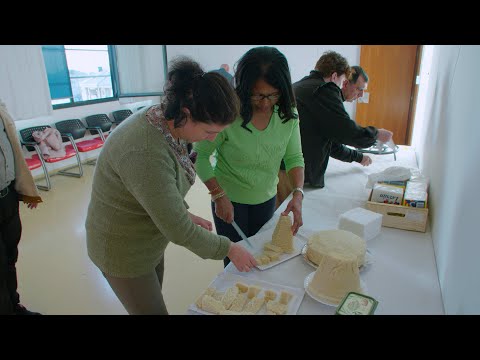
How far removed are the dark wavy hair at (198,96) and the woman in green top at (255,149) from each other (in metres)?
0.35

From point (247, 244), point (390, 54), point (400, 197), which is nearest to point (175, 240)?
point (247, 244)

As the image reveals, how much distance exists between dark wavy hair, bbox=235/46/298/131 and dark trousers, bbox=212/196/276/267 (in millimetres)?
395

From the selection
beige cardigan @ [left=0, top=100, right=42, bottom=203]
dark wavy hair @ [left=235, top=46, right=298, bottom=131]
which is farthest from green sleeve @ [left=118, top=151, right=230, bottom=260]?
beige cardigan @ [left=0, top=100, right=42, bottom=203]

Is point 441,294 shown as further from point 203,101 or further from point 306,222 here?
point 203,101

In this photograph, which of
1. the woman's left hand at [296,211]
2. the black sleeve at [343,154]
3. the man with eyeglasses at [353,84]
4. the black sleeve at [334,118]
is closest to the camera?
the woman's left hand at [296,211]

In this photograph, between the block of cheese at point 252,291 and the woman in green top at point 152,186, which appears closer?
the woman in green top at point 152,186

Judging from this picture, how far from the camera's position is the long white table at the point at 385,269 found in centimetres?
94

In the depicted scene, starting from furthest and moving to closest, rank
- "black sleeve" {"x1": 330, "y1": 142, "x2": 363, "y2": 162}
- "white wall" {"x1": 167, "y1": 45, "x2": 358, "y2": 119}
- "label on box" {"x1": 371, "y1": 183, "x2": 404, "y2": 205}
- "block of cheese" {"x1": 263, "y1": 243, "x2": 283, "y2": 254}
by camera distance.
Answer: "white wall" {"x1": 167, "y1": 45, "x2": 358, "y2": 119}
"black sleeve" {"x1": 330, "y1": 142, "x2": 363, "y2": 162}
"label on box" {"x1": 371, "y1": 183, "x2": 404, "y2": 205}
"block of cheese" {"x1": 263, "y1": 243, "x2": 283, "y2": 254}

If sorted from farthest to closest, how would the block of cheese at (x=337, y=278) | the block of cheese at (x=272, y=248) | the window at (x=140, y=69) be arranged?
the window at (x=140, y=69)
the block of cheese at (x=272, y=248)
the block of cheese at (x=337, y=278)

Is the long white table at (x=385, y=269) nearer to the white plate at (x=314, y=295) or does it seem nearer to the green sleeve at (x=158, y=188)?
the white plate at (x=314, y=295)

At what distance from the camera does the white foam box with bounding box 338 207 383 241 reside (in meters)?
1.25

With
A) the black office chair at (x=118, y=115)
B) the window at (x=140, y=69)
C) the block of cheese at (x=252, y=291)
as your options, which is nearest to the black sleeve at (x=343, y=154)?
the block of cheese at (x=252, y=291)

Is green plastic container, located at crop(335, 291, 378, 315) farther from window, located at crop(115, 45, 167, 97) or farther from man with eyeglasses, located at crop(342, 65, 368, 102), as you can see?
window, located at crop(115, 45, 167, 97)
